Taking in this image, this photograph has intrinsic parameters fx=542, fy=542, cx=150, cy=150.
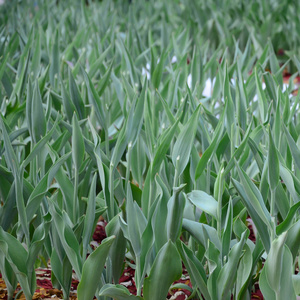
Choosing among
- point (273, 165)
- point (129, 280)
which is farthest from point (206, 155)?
point (129, 280)

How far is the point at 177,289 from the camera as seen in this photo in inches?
49.9

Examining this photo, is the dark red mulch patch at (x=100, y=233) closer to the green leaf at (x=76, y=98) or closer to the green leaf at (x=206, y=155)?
the green leaf at (x=76, y=98)

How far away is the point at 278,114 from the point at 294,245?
0.30 meters

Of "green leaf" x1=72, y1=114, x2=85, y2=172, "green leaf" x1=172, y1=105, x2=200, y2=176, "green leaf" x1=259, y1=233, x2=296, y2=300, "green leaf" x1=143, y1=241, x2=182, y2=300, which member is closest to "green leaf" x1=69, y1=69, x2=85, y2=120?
"green leaf" x1=72, y1=114, x2=85, y2=172

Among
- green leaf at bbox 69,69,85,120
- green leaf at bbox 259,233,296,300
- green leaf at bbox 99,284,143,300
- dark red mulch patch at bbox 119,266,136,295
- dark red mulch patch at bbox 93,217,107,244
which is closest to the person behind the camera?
green leaf at bbox 259,233,296,300

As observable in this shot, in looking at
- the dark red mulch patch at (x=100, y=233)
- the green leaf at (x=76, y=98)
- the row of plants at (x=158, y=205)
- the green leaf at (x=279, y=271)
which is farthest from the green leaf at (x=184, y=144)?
the dark red mulch patch at (x=100, y=233)

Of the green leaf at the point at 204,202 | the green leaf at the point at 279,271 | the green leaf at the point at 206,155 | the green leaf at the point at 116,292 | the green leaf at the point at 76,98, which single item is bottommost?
the green leaf at the point at 116,292

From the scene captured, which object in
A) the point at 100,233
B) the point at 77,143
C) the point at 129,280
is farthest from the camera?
the point at 100,233

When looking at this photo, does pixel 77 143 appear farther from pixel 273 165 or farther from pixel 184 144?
pixel 273 165

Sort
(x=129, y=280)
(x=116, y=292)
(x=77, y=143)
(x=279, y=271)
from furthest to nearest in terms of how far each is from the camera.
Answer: (x=129, y=280) < (x=77, y=143) < (x=116, y=292) < (x=279, y=271)

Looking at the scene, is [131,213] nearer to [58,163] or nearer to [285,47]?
[58,163]

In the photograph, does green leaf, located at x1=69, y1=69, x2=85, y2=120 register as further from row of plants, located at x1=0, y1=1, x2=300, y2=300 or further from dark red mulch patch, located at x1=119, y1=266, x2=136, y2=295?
dark red mulch patch, located at x1=119, y1=266, x2=136, y2=295

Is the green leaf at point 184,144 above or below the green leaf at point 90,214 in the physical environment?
above

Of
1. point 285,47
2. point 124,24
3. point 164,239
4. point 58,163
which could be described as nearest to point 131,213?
point 164,239
